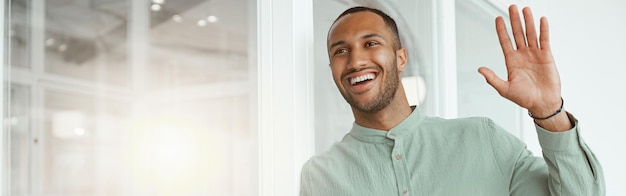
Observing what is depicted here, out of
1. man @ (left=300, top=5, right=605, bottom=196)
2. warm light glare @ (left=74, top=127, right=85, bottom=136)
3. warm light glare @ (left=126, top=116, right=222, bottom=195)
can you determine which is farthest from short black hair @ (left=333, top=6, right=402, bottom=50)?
warm light glare @ (left=74, top=127, right=85, bottom=136)

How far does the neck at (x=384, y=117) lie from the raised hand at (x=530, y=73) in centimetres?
27

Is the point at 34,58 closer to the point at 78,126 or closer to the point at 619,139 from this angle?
the point at 78,126

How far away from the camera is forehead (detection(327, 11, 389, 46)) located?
1756 millimetres

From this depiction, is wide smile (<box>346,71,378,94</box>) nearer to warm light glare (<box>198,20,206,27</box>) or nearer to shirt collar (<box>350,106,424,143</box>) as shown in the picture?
shirt collar (<box>350,106,424,143</box>)

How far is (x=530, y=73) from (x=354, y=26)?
42 cm

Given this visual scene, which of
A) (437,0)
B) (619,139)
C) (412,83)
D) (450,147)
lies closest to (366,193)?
(450,147)

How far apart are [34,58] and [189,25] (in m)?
0.33

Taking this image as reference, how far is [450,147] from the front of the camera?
193cm

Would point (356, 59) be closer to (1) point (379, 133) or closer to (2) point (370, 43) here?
(2) point (370, 43)

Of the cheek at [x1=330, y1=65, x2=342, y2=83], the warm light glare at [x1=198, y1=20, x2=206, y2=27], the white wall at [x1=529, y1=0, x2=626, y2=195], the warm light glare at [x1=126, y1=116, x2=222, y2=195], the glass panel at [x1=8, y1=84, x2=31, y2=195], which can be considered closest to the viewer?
the glass panel at [x1=8, y1=84, x2=31, y2=195]

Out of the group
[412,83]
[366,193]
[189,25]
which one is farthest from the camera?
[412,83]

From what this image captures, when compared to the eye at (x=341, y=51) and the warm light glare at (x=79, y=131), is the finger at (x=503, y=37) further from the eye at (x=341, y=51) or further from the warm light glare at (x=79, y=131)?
the warm light glare at (x=79, y=131)

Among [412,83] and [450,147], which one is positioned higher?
[412,83]

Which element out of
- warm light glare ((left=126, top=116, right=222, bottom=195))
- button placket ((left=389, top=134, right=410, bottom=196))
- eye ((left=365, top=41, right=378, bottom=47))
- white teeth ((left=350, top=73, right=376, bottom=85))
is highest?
eye ((left=365, top=41, right=378, bottom=47))
